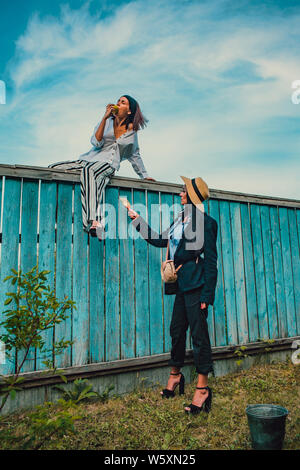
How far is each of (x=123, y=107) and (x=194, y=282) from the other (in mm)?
2457

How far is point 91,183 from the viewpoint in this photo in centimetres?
410

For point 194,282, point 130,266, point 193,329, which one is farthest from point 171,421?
point 130,266

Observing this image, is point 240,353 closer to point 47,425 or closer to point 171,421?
point 171,421

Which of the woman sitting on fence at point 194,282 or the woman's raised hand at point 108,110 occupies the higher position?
the woman's raised hand at point 108,110

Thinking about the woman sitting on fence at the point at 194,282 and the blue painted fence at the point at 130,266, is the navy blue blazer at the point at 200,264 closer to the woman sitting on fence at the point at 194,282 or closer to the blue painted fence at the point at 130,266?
the woman sitting on fence at the point at 194,282

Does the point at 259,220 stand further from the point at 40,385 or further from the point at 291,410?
the point at 40,385

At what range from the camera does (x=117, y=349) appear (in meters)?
4.14

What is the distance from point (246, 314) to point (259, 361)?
0.68 meters

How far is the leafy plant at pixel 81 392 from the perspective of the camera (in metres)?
3.72

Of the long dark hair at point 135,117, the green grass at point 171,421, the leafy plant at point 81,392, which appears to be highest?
the long dark hair at point 135,117

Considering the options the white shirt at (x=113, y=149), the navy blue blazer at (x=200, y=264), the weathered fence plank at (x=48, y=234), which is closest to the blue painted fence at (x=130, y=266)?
the weathered fence plank at (x=48, y=234)

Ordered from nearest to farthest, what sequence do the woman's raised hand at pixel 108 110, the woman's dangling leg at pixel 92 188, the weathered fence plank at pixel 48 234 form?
the weathered fence plank at pixel 48 234 → the woman's dangling leg at pixel 92 188 → the woman's raised hand at pixel 108 110

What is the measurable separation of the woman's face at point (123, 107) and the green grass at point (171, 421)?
337cm
